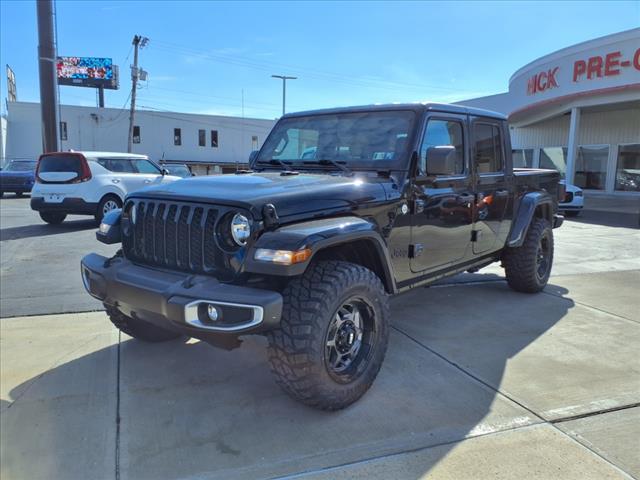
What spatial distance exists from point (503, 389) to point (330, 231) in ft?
5.47

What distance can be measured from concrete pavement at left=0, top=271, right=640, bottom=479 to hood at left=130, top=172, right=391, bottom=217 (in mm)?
793

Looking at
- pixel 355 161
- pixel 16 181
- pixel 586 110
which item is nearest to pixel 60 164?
pixel 355 161

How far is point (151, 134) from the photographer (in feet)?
132

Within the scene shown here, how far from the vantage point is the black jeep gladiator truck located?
2.71m

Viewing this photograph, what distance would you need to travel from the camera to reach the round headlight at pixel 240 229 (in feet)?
9.11

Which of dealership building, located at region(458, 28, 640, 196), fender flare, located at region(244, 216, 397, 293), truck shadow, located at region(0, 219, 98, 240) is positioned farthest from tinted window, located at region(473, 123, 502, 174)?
dealership building, located at region(458, 28, 640, 196)

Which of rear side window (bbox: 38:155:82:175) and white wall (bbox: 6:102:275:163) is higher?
white wall (bbox: 6:102:275:163)

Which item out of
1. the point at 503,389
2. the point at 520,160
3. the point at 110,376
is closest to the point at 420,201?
the point at 503,389

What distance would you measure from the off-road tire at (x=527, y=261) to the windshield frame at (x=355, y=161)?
2348 millimetres

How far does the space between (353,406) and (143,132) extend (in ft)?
134

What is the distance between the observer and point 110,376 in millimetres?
3582

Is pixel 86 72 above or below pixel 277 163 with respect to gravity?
above

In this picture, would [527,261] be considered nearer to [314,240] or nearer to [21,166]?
[314,240]

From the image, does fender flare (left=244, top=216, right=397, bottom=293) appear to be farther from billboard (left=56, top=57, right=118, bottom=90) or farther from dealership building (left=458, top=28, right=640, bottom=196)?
billboard (left=56, top=57, right=118, bottom=90)
